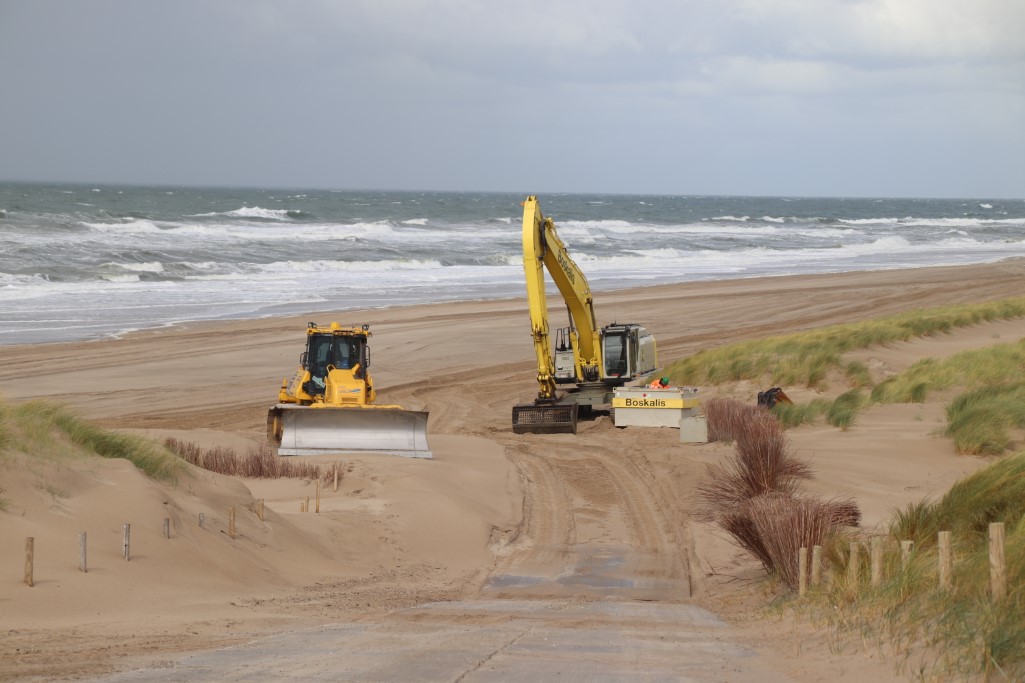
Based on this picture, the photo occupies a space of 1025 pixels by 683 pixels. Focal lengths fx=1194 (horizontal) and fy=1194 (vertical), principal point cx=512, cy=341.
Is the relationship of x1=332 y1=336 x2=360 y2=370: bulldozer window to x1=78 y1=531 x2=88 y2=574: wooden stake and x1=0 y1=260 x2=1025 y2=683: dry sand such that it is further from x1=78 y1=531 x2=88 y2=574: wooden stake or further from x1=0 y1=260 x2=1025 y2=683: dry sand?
x1=78 y1=531 x2=88 y2=574: wooden stake

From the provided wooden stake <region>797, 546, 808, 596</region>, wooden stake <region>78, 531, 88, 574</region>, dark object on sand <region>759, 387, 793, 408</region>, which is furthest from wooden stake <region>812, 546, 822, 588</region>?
dark object on sand <region>759, 387, 793, 408</region>

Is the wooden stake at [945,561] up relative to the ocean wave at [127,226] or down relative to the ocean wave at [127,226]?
down

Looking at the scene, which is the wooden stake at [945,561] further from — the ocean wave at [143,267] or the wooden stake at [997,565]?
the ocean wave at [143,267]

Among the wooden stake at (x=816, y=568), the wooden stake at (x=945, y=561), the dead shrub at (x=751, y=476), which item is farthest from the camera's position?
the dead shrub at (x=751, y=476)

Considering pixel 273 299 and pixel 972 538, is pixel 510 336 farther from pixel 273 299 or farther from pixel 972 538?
pixel 972 538

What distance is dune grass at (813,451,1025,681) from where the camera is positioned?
240 inches

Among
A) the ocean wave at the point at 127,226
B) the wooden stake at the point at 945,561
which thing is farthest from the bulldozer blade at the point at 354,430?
the ocean wave at the point at 127,226

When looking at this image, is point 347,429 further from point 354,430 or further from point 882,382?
point 882,382

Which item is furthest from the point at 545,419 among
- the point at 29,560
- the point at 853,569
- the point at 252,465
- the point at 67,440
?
the point at 29,560

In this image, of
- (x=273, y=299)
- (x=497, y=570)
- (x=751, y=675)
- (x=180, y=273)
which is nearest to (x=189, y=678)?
(x=751, y=675)

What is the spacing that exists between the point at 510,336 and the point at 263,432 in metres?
12.8

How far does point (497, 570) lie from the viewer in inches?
460

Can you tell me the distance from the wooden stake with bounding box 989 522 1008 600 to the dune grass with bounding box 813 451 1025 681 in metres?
0.06

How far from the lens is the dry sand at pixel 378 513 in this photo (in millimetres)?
7891
